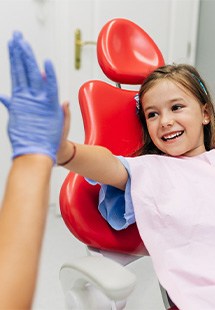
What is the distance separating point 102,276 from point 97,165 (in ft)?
0.76

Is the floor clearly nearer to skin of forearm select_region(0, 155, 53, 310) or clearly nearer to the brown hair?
the brown hair

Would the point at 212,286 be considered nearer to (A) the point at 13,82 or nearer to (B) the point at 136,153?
(B) the point at 136,153

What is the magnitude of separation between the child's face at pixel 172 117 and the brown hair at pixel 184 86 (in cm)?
2

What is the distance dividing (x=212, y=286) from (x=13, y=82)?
23.4 inches

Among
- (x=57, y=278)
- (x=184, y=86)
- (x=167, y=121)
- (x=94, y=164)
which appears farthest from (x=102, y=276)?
(x=57, y=278)

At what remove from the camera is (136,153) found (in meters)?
1.14

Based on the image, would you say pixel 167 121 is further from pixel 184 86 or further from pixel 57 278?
pixel 57 278

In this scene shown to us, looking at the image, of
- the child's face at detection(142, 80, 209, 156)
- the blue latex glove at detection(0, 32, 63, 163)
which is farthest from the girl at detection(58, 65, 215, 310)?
the blue latex glove at detection(0, 32, 63, 163)

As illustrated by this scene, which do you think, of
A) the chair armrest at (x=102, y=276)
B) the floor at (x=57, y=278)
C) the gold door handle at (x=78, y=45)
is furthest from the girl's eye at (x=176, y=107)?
the gold door handle at (x=78, y=45)

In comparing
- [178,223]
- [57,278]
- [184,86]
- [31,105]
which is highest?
[31,105]

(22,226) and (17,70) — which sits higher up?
(17,70)

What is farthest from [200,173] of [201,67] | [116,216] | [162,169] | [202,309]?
[201,67]

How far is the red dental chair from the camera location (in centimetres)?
79

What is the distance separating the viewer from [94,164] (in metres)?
0.85
